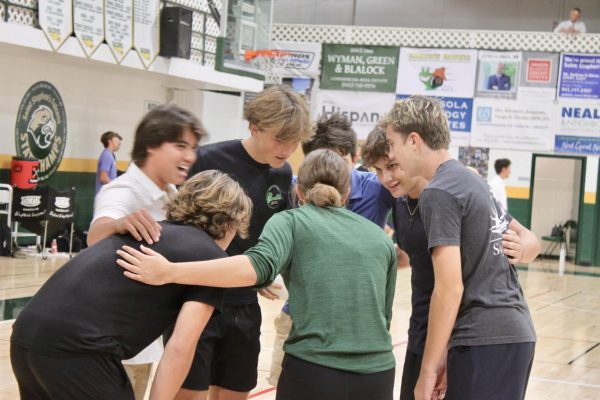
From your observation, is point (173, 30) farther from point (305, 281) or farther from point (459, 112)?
point (305, 281)

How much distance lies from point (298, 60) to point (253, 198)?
16588 mm

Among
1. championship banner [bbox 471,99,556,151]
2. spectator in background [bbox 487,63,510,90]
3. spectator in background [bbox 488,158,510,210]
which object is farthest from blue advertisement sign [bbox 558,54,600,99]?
spectator in background [bbox 488,158,510,210]

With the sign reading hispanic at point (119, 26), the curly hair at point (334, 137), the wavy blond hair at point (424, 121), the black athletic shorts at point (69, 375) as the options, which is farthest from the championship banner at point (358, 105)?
the black athletic shorts at point (69, 375)

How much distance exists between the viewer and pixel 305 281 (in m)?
2.90

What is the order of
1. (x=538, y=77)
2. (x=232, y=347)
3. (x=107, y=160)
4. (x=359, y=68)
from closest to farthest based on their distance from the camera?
(x=232, y=347) < (x=107, y=160) < (x=538, y=77) < (x=359, y=68)

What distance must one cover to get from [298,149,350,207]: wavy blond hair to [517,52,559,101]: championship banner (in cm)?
1641

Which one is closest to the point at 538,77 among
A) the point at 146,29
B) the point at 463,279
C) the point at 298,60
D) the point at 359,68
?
the point at 359,68

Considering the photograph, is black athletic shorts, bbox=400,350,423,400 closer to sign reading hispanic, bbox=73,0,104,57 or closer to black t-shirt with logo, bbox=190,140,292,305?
black t-shirt with logo, bbox=190,140,292,305

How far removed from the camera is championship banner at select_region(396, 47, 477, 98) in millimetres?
19000

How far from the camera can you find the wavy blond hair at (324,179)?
2973 mm

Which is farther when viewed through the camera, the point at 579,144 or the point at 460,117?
A: the point at 460,117

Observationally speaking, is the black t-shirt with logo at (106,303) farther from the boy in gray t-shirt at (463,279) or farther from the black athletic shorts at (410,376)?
the black athletic shorts at (410,376)

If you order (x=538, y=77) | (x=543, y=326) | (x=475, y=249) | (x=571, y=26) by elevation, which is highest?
(x=571, y=26)

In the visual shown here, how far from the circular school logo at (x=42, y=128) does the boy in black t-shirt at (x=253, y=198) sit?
10.4 m
